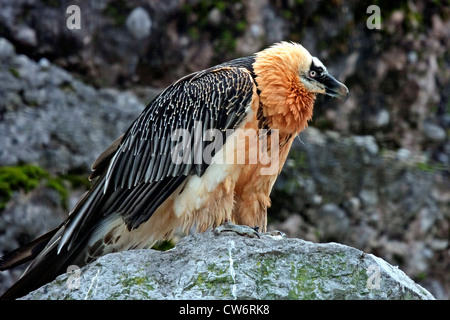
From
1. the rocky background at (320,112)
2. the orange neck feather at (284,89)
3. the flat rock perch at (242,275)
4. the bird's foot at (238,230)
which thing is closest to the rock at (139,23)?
the rocky background at (320,112)

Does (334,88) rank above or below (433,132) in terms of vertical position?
above

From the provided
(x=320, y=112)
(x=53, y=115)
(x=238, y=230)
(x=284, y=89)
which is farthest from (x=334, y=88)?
(x=53, y=115)

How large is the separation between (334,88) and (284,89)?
2.05 ft

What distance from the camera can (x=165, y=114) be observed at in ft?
24.2

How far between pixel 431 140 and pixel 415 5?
2.55 meters

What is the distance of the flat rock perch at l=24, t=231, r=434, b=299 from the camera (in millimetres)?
5781

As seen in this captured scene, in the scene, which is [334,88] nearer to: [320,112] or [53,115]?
[320,112]

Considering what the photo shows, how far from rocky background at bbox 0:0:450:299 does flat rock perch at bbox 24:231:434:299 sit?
4449 mm

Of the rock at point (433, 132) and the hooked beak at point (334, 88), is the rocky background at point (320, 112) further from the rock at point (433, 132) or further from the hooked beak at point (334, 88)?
the hooked beak at point (334, 88)

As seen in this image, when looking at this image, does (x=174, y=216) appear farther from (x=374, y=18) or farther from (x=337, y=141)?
(x=374, y=18)

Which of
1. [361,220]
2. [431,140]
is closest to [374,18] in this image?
[431,140]

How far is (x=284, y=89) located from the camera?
7.01 m

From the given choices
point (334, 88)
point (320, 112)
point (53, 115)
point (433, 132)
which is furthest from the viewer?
point (433, 132)

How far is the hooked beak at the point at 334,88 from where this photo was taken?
7.30m
